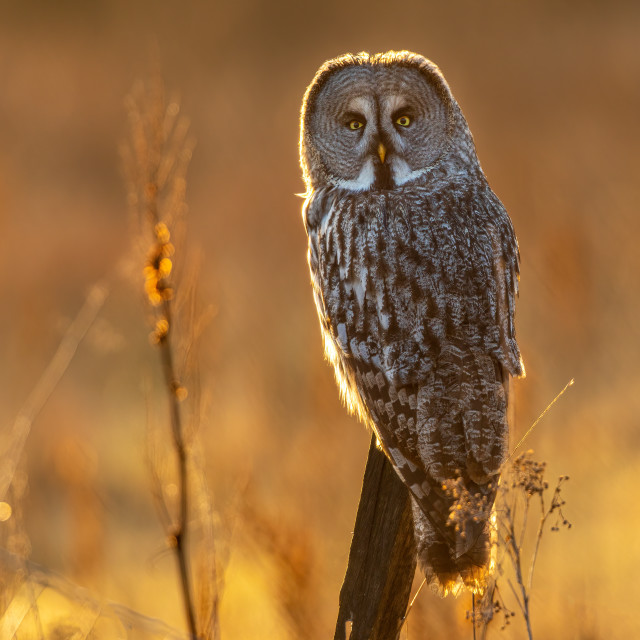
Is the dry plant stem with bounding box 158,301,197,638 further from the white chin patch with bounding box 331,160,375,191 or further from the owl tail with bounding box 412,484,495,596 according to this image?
the white chin patch with bounding box 331,160,375,191

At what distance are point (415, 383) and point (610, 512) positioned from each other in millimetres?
3067

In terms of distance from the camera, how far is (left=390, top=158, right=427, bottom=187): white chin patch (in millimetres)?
3086

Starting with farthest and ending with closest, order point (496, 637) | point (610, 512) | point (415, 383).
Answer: point (610, 512), point (496, 637), point (415, 383)

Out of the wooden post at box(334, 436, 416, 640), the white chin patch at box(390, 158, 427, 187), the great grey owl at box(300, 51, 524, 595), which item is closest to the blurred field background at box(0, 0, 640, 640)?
the great grey owl at box(300, 51, 524, 595)

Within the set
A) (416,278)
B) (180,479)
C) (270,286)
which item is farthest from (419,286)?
(270,286)

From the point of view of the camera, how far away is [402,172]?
3105 mm

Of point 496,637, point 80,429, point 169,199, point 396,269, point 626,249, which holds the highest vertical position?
point 169,199

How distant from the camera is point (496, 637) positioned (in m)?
3.60

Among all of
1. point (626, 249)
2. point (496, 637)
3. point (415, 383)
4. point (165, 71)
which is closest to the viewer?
point (415, 383)

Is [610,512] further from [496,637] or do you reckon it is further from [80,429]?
[80,429]

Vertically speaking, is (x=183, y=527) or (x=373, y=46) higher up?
(x=373, y=46)

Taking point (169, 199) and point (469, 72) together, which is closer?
point (169, 199)

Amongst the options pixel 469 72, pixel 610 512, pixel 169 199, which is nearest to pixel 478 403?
pixel 169 199

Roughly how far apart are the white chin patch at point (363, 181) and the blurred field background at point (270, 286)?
510 mm
